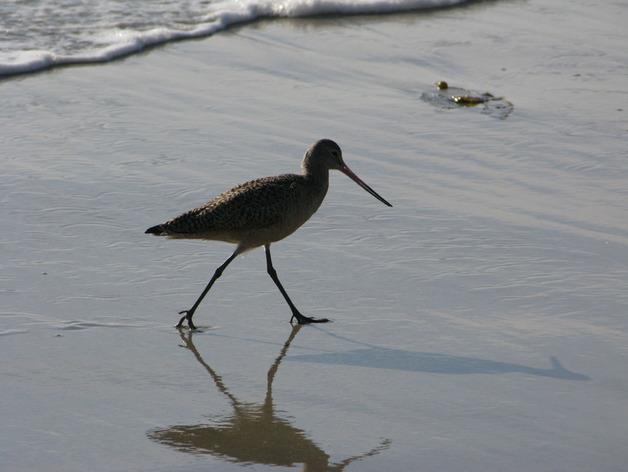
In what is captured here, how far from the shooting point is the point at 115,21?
10.6 meters

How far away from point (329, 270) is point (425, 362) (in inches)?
42.6

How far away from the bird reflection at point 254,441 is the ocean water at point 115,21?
209 inches

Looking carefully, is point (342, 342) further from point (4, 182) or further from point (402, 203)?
point (4, 182)

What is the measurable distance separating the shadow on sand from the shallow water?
12 mm

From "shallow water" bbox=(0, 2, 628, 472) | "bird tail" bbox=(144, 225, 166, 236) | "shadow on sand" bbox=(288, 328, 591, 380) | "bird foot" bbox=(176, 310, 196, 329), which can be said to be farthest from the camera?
"bird tail" bbox=(144, 225, 166, 236)

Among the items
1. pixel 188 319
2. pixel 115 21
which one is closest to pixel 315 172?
pixel 188 319

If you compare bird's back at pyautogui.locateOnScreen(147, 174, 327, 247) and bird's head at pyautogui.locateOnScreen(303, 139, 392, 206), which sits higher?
bird's head at pyautogui.locateOnScreen(303, 139, 392, 206)

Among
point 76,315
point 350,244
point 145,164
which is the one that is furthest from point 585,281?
point 145,164

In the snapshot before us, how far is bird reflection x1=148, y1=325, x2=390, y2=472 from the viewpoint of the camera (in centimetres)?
408

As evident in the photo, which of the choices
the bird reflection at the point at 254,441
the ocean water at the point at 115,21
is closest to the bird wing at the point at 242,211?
the bird reflection at the point at 254,441

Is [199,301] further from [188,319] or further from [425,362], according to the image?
[425,362]

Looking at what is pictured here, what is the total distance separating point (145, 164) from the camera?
7.17 metres

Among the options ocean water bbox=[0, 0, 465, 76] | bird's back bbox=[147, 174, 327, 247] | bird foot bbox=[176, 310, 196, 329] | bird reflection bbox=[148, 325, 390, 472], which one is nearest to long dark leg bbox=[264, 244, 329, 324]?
bird's back bbox=[147, 174, 327, 247]

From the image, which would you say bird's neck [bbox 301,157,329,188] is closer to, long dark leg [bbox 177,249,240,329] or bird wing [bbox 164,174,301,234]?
bird wing [bbox 164,174,301,234]
